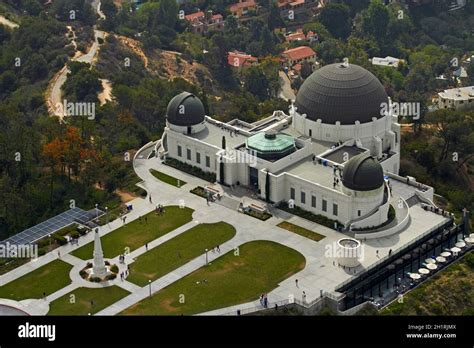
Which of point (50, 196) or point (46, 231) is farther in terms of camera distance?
point (50, 196)

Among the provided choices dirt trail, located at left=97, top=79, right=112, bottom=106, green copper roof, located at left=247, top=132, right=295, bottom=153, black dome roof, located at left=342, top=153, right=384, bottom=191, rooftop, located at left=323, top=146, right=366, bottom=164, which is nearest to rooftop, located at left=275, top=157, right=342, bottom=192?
rooftop, located at left=323, top=146, right=366, bottom=164

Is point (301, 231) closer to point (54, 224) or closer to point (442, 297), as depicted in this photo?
point (442, 297)

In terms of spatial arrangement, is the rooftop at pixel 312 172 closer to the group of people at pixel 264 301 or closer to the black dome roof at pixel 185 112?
the black dome roof at pixel 185 112

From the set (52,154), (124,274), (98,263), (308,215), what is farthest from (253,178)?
(98,263)

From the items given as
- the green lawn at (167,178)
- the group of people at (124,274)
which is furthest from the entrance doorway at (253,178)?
the group of people at (124,274)

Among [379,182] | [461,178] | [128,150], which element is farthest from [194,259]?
[461,178]

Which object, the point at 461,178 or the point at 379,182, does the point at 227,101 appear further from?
the point at 379,182

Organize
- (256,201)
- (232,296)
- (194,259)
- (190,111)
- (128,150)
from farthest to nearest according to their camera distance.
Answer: (128,150), (190,111), (256,201), (194,259), (232,296)

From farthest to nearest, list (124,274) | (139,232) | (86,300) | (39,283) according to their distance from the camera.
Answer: (139,232), (124,274), (39,283), (86,300)
